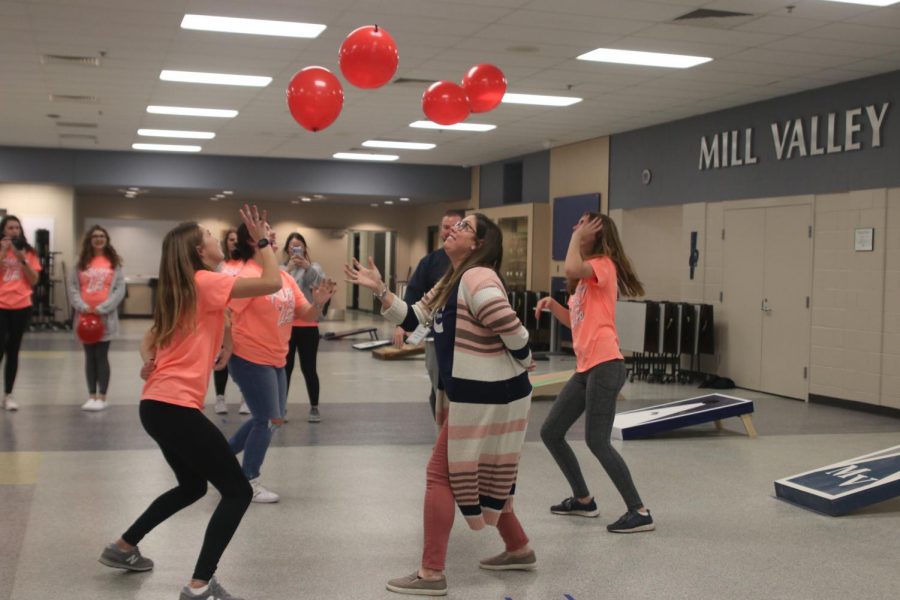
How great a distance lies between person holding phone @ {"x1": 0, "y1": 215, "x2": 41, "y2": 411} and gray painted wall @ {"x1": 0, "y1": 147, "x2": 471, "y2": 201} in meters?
10.2

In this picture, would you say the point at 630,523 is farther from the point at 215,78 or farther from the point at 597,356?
the point at 215,78

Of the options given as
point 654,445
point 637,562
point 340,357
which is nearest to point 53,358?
point 340,357

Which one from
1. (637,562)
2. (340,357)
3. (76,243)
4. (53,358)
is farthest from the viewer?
(76,243)

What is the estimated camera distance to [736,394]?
10875 millimetres

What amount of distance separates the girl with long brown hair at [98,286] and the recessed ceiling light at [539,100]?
4942 mm

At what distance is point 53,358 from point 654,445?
334 inches

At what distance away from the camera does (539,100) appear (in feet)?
37.7

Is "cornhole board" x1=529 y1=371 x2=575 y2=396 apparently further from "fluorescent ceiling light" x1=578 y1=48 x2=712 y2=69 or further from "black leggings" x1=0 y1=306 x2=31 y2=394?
"black leggings" x1=0 y1=306 x2=31 y2=394

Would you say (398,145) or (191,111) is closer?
(191,111)

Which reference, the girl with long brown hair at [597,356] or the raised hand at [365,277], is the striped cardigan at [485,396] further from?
the girl with long brown hair at [597,356]

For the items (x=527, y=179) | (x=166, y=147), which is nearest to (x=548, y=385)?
(x=527, y=179)

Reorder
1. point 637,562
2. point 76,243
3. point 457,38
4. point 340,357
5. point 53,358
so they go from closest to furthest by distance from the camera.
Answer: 1. point 637,562
2. point 457,38
3. point 53,358
4. point 340,357
5. point 76,243

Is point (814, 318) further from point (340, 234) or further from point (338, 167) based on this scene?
point (340, 234)

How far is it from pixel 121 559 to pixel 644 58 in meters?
6.83
